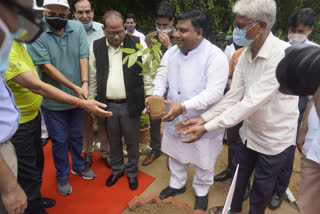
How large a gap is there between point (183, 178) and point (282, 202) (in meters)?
1.21

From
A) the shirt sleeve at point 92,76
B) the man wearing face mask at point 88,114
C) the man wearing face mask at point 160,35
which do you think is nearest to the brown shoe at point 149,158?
the man wearing face mask at point 160,35

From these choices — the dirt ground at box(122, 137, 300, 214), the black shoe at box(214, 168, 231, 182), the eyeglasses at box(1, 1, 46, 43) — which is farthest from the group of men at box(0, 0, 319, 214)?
the eyeglasses at box(1, 1, 46, 43)

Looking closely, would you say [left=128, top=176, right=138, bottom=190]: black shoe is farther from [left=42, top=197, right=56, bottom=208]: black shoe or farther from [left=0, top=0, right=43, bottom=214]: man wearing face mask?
[left=0, top=0, right=43, bottom=214]: man wearing face mask

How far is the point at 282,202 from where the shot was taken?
2668 mm

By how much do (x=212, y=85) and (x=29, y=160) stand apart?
70.2 inches

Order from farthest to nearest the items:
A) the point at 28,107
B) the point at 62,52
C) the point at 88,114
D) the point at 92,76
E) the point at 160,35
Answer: the point at 160,35 → the point at 88,114 → the point at 92,76 → the point at 62,52 → the point at 28,107

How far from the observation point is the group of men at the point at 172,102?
5.66ft

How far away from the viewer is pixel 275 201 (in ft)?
8.49

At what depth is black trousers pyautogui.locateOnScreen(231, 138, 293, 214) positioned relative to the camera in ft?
6.36

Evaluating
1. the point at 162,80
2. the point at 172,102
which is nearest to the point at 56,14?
the point at 162,80

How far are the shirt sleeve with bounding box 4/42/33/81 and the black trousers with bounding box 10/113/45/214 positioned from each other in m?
0.47

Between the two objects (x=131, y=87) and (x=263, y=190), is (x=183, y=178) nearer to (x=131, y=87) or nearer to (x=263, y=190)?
(x=263, y=190)

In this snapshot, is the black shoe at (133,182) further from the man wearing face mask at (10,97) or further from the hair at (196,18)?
the hair at (196,18)

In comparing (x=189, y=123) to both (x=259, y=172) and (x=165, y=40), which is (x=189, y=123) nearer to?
(x=259, y=172)
